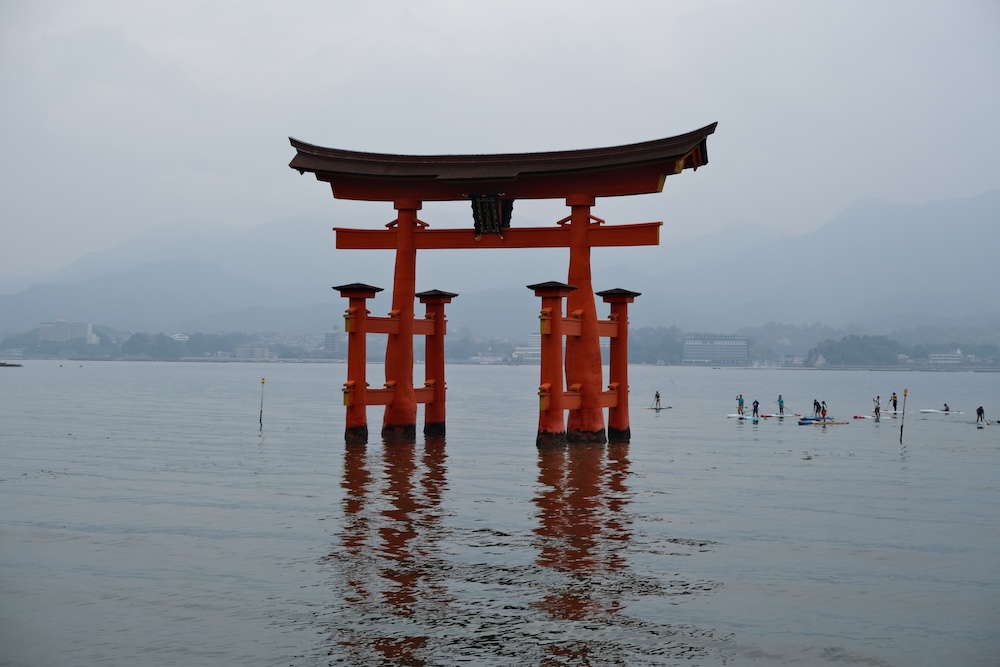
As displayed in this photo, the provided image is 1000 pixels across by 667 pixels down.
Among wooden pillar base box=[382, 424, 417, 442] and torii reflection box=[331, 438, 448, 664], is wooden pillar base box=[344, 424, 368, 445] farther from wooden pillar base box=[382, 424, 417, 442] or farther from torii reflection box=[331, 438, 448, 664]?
torii reflection box=[331, 438, 448, 664]

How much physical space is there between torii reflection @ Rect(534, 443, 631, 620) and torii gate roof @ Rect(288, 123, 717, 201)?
378 inches

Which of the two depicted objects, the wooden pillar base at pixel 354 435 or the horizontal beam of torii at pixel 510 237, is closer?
the horizontal beam of torii at pixel 510 237

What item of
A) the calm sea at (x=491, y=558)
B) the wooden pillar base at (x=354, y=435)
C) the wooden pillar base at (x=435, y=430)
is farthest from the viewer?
the wooden pillar base at (x=435, y=430)

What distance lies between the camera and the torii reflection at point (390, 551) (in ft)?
44.8

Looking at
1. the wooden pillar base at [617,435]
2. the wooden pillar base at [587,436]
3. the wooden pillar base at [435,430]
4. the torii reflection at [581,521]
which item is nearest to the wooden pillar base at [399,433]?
the wooden pillar base at [435,430]

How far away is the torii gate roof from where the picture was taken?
111ft

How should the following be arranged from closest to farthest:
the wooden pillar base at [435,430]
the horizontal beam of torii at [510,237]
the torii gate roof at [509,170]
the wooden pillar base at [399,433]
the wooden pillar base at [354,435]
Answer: the torii gate roof at [509,170]
the horizontal beam of torii at [510,237]
the wooden pillar base at [354,435]
the wooden pillar base at [399,433]
the wooden pillar base at [435,430]

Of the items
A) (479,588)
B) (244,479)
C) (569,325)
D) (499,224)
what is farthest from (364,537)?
(499,224)

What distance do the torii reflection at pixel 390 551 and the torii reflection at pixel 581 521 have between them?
2179 mm

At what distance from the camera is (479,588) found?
1628 centimetres

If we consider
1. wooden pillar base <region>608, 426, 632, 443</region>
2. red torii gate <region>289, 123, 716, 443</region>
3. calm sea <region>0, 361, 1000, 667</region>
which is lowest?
calm sea <region>0, 361, 1000, 667</region>

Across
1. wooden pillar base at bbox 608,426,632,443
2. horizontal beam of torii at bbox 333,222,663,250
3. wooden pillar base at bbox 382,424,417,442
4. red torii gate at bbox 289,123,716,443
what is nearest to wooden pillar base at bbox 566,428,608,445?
red torii gate at bbox 289,123,716,443

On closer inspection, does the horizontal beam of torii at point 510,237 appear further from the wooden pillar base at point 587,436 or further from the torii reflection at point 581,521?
the torii reflection at point 581,521

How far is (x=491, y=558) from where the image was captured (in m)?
18.6
